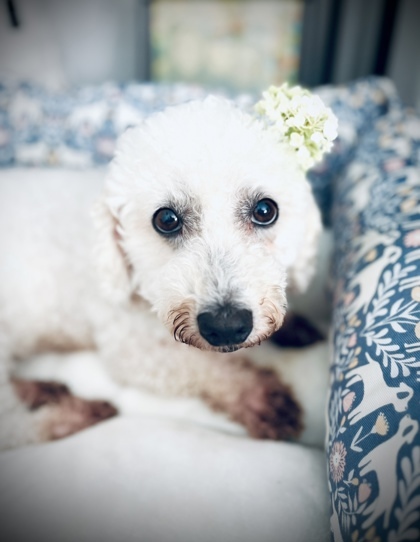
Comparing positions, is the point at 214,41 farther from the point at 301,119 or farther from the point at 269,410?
the point at 269,410

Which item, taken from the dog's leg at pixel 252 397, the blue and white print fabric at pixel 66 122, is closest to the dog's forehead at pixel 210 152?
the dog's leg at pixel 252 397

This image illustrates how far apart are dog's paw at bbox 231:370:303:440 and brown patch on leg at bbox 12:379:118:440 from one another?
37 cm

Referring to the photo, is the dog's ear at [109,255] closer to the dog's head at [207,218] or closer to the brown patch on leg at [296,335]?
the dog's head at [207,218]

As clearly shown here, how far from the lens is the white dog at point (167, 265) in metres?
0.86

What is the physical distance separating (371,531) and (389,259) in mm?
531

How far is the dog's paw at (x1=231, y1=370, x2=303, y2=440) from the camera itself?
41.5 inches

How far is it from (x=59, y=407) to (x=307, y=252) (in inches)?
32.8

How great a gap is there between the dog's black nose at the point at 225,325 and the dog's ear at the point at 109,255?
13.8 inches

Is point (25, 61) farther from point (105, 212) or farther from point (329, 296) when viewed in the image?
point (329, 296)

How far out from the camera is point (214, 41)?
7.70 ft

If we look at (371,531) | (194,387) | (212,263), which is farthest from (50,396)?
(371,531)

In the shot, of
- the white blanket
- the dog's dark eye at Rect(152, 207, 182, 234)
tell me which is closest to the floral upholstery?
the white blanket

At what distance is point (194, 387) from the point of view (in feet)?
3.96

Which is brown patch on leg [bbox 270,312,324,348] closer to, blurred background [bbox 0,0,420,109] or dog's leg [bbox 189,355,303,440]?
dog's leg [bbox 189,355,303,440]
